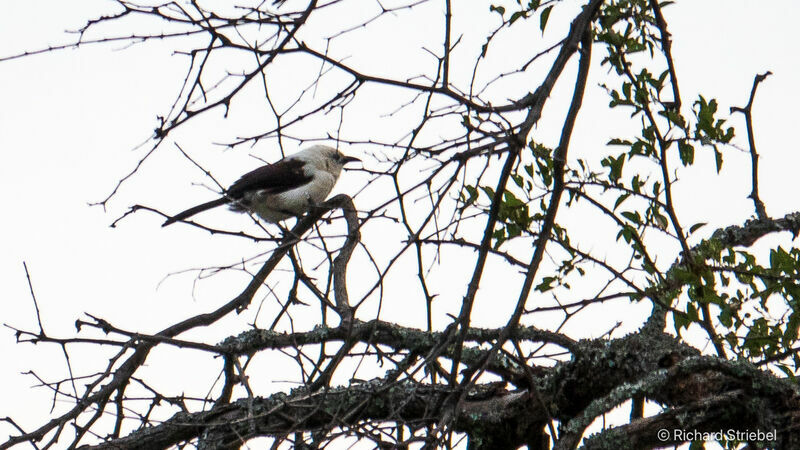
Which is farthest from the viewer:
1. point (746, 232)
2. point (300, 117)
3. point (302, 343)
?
point (746, 232)

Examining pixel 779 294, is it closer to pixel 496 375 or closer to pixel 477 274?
pixel 496 375

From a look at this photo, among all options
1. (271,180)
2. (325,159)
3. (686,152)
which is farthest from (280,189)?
(686,152)

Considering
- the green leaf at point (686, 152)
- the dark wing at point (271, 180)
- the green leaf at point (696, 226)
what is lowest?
the green leaf at point (696, 226)

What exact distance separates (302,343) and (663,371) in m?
1.32

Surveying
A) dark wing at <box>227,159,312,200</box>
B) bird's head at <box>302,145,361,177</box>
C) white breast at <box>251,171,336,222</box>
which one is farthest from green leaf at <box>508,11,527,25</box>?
bird's head at <box>302,145,361,177</box>

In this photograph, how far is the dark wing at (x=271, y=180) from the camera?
7367 millimetres

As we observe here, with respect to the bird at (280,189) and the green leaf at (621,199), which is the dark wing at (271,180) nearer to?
the bird at (280,189)

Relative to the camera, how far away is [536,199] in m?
3.20

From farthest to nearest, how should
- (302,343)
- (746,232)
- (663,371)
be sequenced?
(746,232) < (302,343) < (663,371)

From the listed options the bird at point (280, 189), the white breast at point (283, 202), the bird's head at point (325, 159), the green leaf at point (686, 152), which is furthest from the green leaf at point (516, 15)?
the bird's head at point (325, 159)

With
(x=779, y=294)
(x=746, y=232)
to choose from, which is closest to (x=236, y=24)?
(x=779, y=294)

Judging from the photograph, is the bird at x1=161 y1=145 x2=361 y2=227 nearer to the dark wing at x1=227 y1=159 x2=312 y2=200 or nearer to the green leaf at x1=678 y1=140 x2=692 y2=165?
the dark wing at x1=227 y1=159 x2=312 y2=200

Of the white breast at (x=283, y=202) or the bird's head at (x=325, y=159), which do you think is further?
the bird's head at (x=325, y=159)

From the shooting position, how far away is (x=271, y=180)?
7.43 metres
